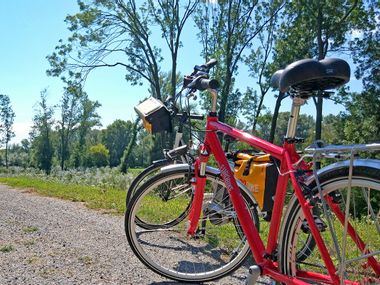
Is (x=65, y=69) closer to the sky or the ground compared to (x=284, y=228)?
closer to the sky

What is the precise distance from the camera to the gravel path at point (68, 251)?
3.07 meters

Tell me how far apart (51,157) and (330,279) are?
59.4m

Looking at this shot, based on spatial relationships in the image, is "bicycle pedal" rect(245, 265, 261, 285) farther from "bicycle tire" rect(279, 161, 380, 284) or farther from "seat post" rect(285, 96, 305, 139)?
"seat post" rect(285, 96, 305, 139)

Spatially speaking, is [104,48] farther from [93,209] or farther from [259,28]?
[93,209]

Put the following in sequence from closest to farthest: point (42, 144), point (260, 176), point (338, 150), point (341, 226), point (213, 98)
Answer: point (338, 150) → point (341, 226) → point (213, 98) → point (260, 176) → point (42, 144)

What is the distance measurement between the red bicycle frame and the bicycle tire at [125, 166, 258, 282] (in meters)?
0.18

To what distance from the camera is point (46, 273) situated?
3.12 meters

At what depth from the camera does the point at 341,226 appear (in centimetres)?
216

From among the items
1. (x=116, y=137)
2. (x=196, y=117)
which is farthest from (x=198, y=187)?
(x=116, y=137)

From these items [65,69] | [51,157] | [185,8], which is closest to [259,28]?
[185,8]

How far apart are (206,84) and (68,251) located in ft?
6.74

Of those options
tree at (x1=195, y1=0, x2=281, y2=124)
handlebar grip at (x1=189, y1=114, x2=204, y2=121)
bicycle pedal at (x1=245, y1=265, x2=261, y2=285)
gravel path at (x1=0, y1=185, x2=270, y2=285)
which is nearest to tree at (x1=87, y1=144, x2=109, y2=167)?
tree at (x1=195, y1=0, x2=281, y2=124)

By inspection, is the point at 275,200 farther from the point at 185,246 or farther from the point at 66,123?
the point at 66,123

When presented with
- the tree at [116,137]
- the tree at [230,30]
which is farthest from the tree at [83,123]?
the tree at [230,30]
